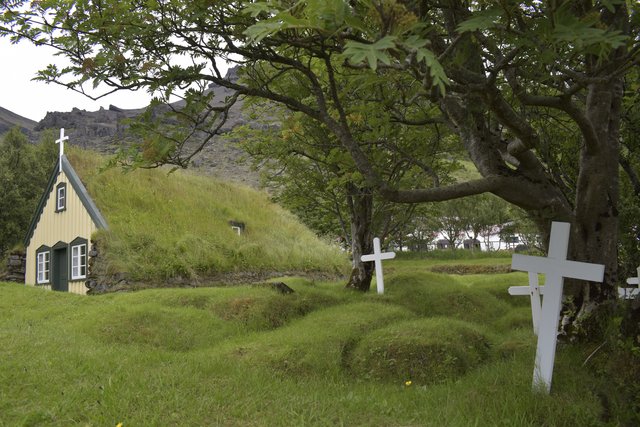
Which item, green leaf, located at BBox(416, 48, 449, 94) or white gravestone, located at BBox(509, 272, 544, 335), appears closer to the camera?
green leaf, located at BBox(416, 48, 449, 94)

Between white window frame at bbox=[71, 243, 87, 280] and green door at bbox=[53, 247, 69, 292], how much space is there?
753 millimetres

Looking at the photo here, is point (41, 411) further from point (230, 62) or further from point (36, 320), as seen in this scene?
point (36, 320)

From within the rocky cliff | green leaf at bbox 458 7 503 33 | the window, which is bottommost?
the window

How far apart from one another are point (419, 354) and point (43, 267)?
60.3 ft

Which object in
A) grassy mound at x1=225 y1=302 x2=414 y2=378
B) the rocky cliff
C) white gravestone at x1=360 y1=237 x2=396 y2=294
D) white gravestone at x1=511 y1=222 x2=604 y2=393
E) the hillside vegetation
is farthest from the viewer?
the rocky cliff

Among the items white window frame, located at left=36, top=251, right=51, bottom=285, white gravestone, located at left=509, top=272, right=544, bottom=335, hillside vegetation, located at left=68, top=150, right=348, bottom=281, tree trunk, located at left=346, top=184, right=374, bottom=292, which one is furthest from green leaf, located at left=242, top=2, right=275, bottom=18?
white window frame, located at left=36, top=251, right=51, bottom=285

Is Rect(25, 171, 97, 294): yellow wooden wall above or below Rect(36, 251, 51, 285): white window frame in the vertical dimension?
above

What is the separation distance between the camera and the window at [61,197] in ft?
63.5

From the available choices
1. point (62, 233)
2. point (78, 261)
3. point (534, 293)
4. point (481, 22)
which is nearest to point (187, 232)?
point (78, 261)

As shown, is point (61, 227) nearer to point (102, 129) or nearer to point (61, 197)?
point (61, 197)

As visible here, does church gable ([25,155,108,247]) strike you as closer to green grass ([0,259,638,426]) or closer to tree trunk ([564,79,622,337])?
green grass ([0,259,638,426])

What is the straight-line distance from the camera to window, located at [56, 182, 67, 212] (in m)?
19.3

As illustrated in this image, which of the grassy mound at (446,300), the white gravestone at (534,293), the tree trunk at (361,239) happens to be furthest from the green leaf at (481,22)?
the tree trunk at (361,239)

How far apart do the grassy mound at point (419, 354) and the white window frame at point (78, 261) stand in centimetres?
1301
